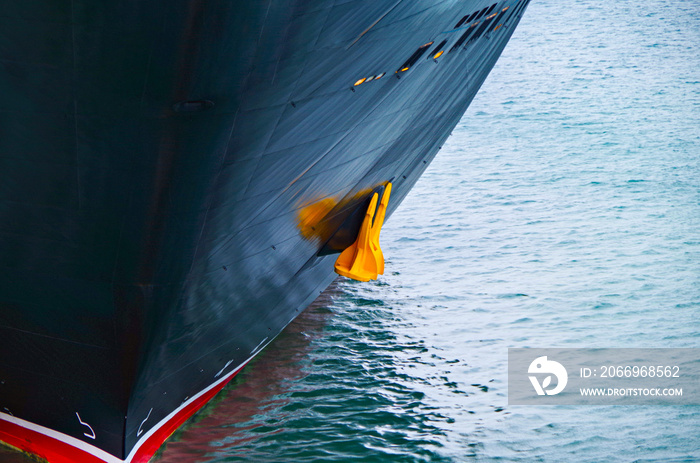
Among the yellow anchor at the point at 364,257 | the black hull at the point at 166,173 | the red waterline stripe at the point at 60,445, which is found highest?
the yellow anchor at the point at 364,257

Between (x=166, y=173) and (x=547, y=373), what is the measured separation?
237 inches

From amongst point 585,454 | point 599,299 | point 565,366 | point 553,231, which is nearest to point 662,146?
point 553,231

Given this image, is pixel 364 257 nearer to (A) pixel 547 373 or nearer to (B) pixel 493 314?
(A) pixel 547 373

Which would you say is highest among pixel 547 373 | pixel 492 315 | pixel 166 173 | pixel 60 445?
pixel 492 315

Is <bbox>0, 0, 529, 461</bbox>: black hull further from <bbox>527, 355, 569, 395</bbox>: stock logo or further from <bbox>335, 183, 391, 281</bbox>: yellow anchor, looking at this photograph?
<bbox>527, 355, 569, 395</bbox>: stock logo

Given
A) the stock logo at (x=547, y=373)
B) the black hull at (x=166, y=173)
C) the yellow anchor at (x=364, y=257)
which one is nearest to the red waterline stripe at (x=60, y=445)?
the black hull at (x=166, y=173)

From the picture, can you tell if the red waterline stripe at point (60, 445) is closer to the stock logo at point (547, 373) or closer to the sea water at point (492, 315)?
the sea water at point (492, 315)

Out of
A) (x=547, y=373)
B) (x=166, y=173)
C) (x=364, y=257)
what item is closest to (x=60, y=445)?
(x=364, y=257)

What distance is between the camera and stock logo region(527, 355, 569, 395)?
27.2 ft

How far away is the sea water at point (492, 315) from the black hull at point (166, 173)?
1.53 m

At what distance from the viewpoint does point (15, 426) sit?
611 cm

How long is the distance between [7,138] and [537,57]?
30793 millimetres

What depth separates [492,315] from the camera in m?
9.84

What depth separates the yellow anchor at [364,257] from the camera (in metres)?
6.20
